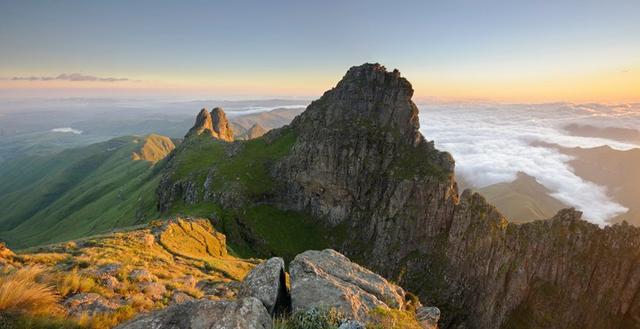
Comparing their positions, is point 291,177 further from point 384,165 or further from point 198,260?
point 198,260

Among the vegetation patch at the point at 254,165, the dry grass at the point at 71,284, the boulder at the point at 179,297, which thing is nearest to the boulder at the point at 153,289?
the boulder at the point at 179,297

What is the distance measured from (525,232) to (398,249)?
35363mm

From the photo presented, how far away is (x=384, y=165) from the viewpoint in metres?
110

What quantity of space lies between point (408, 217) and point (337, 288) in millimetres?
89507

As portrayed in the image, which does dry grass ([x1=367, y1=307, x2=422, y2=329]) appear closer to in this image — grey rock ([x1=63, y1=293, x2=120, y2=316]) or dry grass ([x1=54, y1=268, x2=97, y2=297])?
grey rock ([x1=63, y1=293, x2=120, y2=316])

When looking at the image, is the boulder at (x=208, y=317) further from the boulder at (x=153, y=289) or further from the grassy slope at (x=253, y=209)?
the grassy slope at (x=253, y=209)

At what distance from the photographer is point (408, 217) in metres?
102

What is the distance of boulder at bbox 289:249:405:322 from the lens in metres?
16.2

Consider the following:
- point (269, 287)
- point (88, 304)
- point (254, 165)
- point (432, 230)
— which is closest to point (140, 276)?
point (88, 304)

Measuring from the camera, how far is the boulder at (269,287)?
50.9ft

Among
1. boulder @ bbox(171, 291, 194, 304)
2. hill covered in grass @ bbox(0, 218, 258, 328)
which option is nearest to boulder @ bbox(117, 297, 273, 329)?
hill covered in grass @ bbox(0, 218, 258, 328)

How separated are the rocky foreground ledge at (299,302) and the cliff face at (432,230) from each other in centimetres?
7270

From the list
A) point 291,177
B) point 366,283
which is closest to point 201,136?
point 291,177

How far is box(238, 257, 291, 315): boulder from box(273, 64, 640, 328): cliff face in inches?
3282
